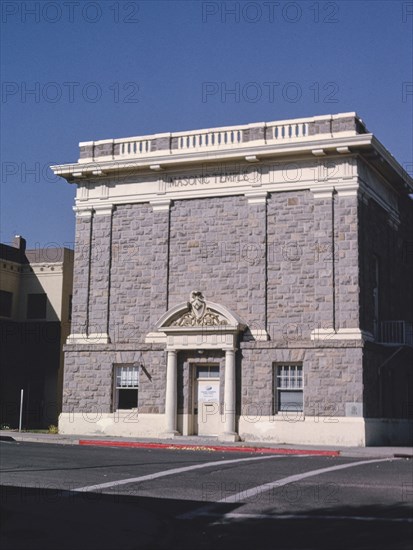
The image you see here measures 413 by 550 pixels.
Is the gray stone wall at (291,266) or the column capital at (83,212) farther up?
the column capital at (83,212)

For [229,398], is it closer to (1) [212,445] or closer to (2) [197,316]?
(1) [212,445]

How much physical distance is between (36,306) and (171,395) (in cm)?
1273

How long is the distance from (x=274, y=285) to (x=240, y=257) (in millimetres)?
1657

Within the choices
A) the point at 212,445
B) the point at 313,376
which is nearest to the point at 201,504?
the point at 212,445

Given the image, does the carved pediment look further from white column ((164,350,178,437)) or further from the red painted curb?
the red painted curb

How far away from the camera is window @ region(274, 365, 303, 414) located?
2888cm

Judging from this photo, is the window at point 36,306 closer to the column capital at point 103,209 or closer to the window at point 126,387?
the column capital at point 103,209

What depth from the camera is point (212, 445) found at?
26281 mm

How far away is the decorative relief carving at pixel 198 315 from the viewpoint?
29781mm

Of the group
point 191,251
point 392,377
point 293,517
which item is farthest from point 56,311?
point 293,517

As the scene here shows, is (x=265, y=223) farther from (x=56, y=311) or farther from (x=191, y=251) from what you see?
(x=56, y=311)

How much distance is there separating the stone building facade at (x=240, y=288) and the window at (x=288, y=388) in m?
0.05

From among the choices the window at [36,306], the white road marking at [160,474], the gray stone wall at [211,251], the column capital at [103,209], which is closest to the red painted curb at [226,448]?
the white road marking at [160,474]

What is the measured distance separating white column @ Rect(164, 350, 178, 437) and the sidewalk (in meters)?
0.54
